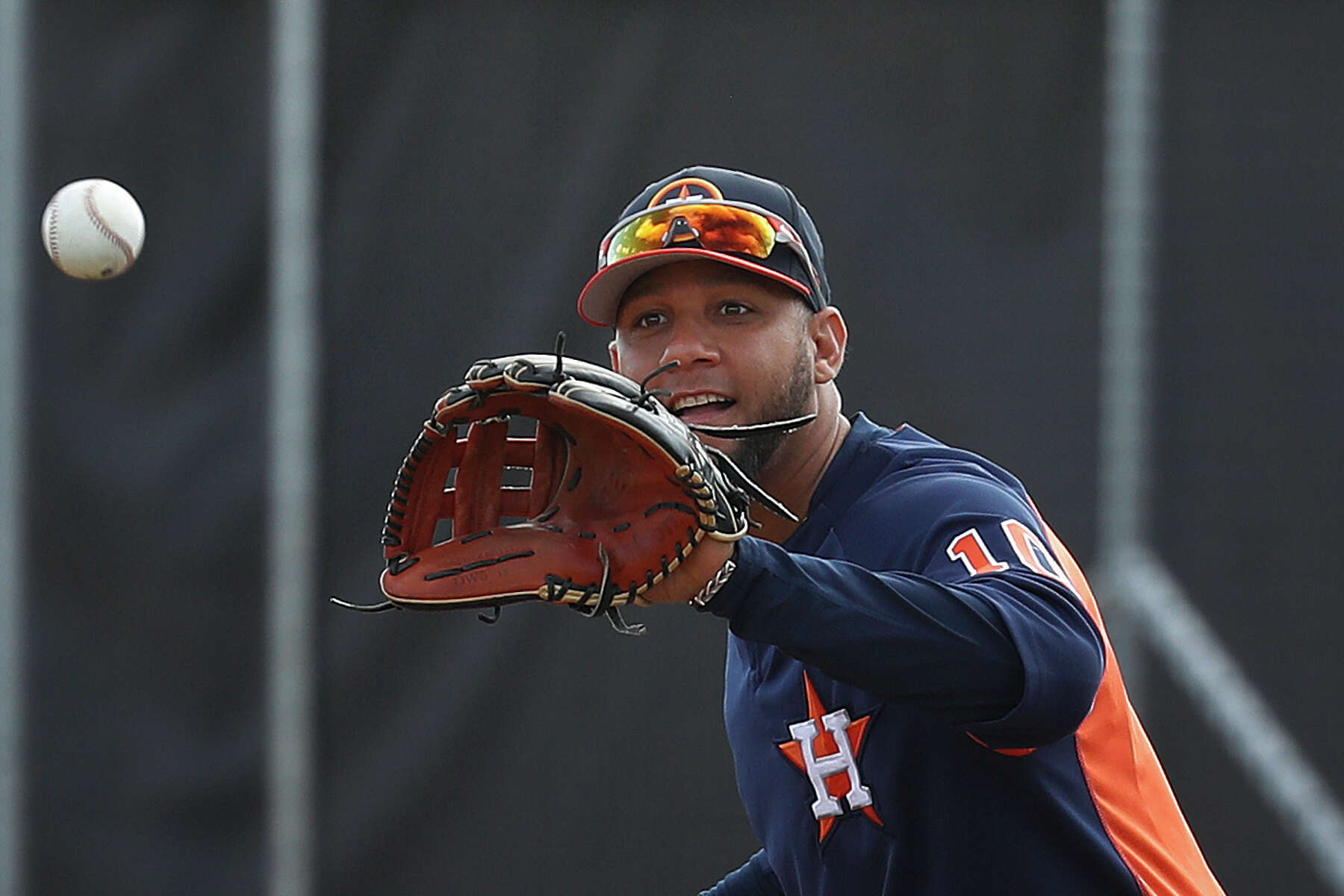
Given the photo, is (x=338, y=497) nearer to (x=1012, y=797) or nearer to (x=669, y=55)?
(x=669, y=55)

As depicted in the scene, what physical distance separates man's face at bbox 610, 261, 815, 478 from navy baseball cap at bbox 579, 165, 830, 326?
0.12 feet

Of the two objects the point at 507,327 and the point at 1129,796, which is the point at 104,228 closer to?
the point at 507,327

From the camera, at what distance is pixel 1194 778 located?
457 cm

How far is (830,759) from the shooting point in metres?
2.32

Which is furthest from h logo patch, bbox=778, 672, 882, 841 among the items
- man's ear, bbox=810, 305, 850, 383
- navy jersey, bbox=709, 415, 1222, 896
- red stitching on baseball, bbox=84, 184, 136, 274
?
red stitching on baseball, bbox=84, 184, 136, 274

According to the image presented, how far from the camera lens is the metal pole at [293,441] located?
481cm

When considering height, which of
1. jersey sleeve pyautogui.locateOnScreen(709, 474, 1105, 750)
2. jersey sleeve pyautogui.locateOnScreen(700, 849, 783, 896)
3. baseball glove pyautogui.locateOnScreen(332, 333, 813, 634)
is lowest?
jersey sleeve pyautogui.locateOnScreen(700, 849, 783, 896)

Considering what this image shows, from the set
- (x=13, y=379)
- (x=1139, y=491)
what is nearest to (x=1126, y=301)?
(x=1139, y=491)

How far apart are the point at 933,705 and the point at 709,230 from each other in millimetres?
932

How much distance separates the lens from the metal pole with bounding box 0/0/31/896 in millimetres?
4824

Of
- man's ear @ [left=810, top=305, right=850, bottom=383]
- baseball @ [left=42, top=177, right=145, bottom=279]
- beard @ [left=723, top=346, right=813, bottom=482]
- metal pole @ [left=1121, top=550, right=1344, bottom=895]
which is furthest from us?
metal pole @ [left=1121, top=550, right=1344, bottom=895]

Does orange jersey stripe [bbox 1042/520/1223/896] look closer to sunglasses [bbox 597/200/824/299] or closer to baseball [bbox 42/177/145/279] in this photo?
sunglasses [bbox 597/200/824/299]

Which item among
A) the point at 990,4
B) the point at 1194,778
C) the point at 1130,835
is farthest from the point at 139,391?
the point at 1130,835

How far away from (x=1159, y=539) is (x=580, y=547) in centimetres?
302
